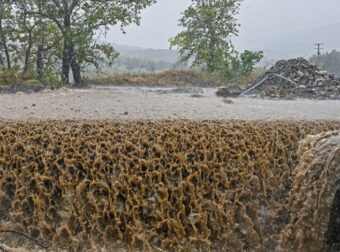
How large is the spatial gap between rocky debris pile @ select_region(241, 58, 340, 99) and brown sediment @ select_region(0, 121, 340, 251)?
3939 mm

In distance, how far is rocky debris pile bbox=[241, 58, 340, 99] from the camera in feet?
24.2

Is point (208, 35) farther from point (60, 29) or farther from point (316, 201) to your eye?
point (316, 201)

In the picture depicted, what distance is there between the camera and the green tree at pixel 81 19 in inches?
397

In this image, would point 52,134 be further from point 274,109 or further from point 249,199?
point 274,109

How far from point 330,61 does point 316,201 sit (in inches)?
397

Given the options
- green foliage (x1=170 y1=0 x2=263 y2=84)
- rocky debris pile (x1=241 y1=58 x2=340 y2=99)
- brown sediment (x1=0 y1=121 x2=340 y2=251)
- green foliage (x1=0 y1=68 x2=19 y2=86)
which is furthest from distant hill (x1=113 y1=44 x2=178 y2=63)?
brown sediment (x1=0 y1=121 x2=340 y2=251)

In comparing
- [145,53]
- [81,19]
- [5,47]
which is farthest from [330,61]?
[145,53]

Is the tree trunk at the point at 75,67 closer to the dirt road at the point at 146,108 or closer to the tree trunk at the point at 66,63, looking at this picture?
the tree trunk at the point at 66,63

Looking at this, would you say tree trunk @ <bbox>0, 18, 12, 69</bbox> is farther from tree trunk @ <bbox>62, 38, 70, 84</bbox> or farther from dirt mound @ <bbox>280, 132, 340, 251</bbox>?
dirt mound @ <bbox>280, 132, 340, 251</bbox>

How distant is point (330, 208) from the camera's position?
2947 mm

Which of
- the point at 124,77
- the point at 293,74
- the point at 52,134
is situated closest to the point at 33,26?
the point at 124,77

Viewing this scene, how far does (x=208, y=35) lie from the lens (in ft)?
39.5

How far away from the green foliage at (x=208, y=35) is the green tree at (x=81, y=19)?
63.4 inches

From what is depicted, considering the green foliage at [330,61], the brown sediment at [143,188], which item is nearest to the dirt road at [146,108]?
the brown sediment at [143,188]
